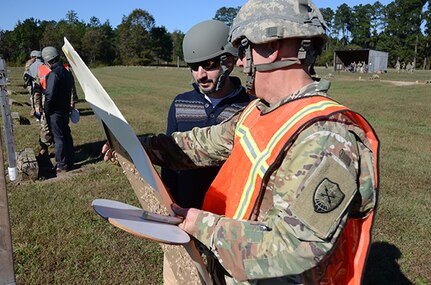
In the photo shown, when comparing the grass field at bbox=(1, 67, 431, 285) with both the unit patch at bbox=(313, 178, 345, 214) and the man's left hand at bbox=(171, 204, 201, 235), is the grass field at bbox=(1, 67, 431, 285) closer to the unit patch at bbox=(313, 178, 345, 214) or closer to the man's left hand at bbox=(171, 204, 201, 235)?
the man's left hand at bbox=(171, 204, 201, 235)

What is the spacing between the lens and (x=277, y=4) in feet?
4.82

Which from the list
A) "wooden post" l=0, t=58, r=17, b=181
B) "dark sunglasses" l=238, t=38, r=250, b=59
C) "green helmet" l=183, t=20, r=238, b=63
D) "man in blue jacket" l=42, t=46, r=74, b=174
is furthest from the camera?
"man in blue jacket" l=42, t=46, r=74, b=174

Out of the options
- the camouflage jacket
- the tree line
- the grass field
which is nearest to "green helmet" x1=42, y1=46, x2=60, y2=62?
the grass field

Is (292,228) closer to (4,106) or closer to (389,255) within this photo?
(389,255)

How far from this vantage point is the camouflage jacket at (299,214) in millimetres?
1171

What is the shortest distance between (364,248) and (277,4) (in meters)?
0.89

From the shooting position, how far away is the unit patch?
115 cm

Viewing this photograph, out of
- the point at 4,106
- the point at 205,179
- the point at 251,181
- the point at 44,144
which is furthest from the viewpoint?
the point at 44,144

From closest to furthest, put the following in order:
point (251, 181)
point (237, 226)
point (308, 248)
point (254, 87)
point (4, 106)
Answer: point (308, 248), point (237, 226), point (251, 181), point (254, 87), point (4, 106)

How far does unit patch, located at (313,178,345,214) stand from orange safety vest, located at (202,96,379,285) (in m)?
0.18

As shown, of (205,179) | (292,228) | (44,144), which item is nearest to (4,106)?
(44,144)

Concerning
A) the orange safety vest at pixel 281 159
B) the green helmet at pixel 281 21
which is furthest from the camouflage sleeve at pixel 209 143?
the green helmet at pixel 281 21

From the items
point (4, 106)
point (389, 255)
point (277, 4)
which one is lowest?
point (389, 255)

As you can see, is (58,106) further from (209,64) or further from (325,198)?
(325,198)
